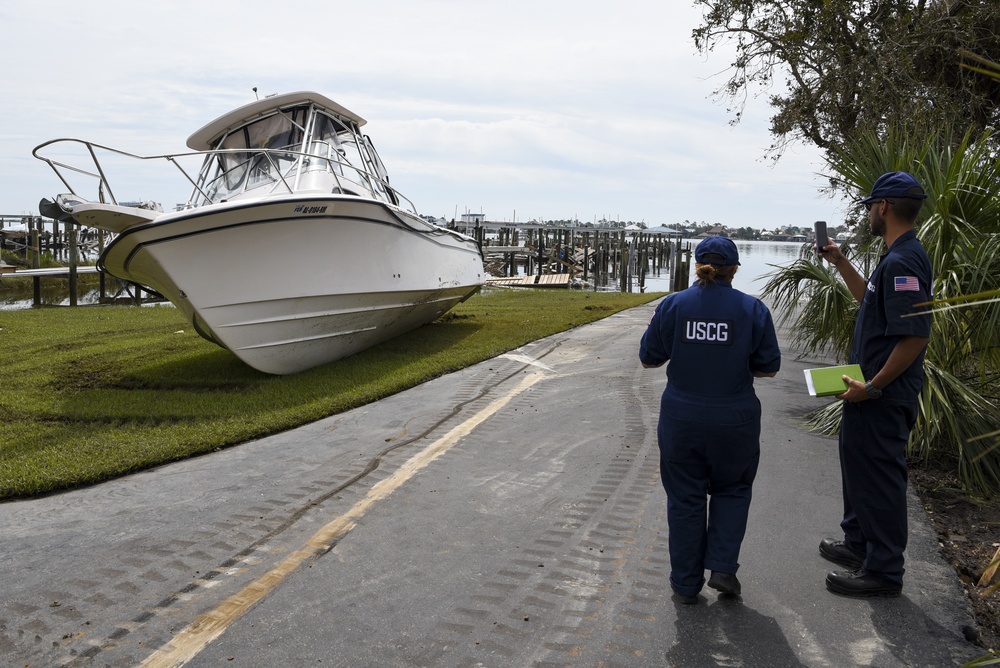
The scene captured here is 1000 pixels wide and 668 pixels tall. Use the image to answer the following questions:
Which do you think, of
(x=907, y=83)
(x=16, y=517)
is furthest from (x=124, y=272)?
(x=907, y=83)

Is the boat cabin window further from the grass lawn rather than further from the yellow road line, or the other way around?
the yellow road line

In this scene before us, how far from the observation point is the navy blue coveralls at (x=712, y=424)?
144 inches

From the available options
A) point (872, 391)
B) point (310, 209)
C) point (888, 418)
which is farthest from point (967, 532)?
point (310, 209)

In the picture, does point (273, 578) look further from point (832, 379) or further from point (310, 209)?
point (310, 209)

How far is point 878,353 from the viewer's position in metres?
3.87

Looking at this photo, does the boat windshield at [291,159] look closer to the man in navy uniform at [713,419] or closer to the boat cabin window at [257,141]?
the boat cabin window at [257,141]

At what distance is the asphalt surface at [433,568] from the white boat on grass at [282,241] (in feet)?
8.78

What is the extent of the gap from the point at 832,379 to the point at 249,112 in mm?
9164

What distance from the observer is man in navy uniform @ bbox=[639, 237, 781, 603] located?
3.66m

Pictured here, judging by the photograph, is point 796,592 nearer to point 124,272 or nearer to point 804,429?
point 804,429

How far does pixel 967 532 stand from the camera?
15.8 feet

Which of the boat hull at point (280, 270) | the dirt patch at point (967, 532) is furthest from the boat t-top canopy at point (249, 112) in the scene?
the dirt patch at point (967, 532)

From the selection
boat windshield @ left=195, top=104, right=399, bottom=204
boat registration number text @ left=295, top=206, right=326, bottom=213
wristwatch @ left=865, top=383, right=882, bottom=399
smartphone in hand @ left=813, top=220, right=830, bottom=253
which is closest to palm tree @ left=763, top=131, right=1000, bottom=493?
smartphone in hand @ left=813, top=220, right=830, bottom=253

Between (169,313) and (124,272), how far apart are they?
26.9ft
